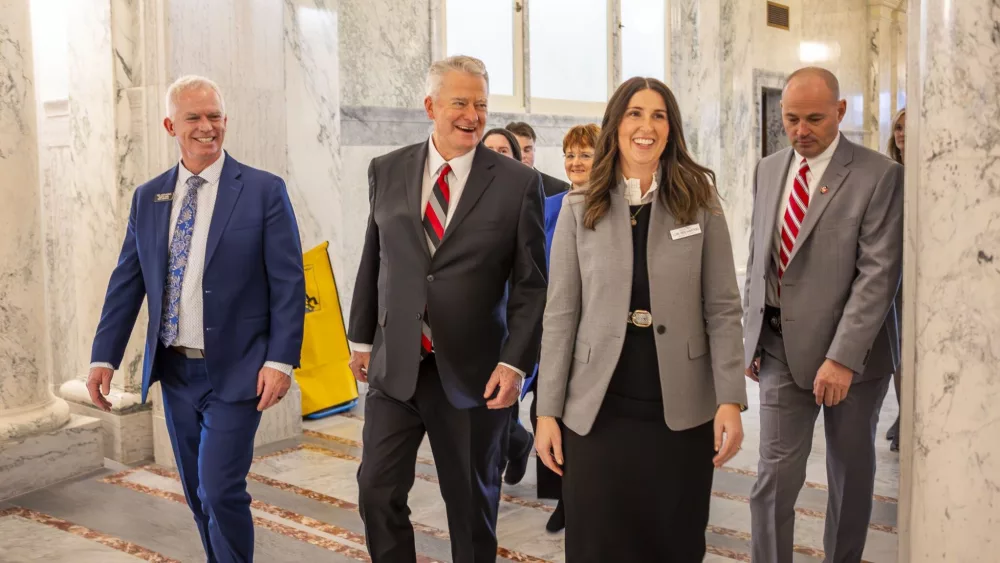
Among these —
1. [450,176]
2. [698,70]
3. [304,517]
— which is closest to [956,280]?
[450,176]

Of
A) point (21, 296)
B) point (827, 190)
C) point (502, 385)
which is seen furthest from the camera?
point (21, 296)

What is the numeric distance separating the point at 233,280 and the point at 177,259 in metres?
0.22

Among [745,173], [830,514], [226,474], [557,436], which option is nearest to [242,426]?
[226,474]

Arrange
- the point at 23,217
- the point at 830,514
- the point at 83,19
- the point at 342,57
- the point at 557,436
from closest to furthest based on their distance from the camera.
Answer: the point at 557,436 → the point at 830,514 → the point at 23,217 → the point at 83,19 → the point at 342,57

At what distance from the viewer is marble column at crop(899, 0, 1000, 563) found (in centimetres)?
277

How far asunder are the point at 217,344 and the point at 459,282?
837 mm

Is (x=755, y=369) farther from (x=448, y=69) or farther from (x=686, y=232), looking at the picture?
(x=448, y=69)

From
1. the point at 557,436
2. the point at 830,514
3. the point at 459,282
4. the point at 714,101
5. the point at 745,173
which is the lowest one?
the point at 830,514

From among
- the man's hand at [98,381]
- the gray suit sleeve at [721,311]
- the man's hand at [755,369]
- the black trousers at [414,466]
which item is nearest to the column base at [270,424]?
the man's hand at [98,381]

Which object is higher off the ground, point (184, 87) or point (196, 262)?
point (184, 87)

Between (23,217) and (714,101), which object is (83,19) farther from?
(714,101)

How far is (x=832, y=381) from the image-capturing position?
3506mm

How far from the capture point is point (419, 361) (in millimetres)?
3445

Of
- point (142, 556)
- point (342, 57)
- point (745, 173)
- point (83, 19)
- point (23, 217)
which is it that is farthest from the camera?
point (745, 173)
